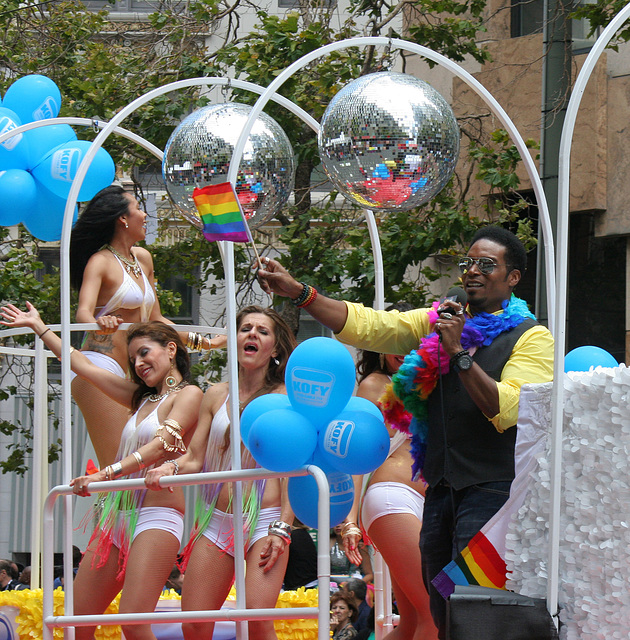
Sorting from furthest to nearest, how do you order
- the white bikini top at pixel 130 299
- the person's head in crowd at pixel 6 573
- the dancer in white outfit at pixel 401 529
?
the person's head in crowd at pixel 6 573, the white bikini top at pixel 130 299, the dancer in white outfit at pixel 401 529

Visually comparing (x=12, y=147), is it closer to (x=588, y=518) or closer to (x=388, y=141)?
(x=388, y=141)

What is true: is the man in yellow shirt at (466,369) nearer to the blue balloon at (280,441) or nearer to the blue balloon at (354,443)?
the blue balloon at (354,443)

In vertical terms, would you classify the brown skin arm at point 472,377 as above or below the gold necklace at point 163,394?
Answer: above

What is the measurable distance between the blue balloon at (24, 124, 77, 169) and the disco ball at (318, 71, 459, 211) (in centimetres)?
237

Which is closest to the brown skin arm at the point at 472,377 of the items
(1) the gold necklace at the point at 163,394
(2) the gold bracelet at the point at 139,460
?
Result: (2) the gold bracelet at the point at 139,460

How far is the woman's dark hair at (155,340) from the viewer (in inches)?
164

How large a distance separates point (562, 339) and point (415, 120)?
0.96 meters

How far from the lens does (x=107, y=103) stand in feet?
28.1

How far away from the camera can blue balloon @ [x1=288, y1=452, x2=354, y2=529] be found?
3.44 meters

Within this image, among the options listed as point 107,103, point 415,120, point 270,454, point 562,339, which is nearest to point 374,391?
point 270,454

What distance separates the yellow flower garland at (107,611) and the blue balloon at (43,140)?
2077mm

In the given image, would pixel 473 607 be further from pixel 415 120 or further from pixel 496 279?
pixel 415 120

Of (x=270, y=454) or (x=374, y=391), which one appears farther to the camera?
(x=374, y=391)

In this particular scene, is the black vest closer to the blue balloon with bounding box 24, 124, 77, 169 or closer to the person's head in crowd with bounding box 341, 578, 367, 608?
the blue balloon with bounding box 24, 124, 77, 169
